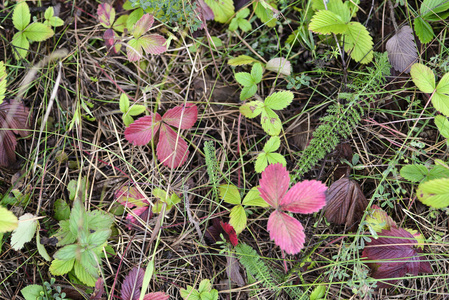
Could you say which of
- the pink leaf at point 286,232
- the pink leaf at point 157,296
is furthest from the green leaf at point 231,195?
the pink leaf at point 157,296

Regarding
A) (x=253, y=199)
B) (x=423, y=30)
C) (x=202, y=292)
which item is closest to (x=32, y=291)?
(x=202, y=292)

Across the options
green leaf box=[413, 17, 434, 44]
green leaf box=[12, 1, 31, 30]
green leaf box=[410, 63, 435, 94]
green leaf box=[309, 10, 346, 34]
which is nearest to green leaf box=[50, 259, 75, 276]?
green leaf box=[12, 1, 31, 30]

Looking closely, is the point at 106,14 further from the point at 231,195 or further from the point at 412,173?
the point at 412,173

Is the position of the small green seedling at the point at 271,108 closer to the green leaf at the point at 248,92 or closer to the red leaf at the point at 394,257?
the green leaf at the point at 248,92

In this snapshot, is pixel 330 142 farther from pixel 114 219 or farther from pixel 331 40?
pixel 114 219

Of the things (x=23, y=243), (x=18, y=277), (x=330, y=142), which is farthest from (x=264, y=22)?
(x=18, y=277)

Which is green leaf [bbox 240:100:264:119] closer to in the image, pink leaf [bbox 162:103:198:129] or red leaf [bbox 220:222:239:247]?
pink leaf [bbox 162:103:198:129]
